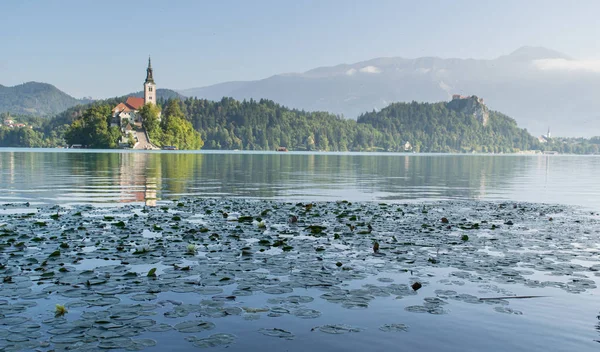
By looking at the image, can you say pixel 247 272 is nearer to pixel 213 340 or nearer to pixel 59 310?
pixel 213 340

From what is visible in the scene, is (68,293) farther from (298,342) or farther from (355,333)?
(355,333)

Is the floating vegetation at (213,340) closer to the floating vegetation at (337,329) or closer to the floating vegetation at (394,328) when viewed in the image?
the floating vegetation at (337,329)

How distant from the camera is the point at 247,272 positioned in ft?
35.8

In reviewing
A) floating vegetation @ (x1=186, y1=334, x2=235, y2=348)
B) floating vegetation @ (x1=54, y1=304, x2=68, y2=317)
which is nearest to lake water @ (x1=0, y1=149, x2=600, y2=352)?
floating vegetation @ (x1=186, y1=334, x2=235, y2=348)

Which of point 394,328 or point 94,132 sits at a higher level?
point 94,132

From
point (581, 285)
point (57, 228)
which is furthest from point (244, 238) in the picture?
point (581, 285)

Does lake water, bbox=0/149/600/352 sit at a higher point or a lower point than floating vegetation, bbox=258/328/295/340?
higher

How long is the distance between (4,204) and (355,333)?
69.7ft

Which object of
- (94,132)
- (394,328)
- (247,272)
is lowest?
(394,328)

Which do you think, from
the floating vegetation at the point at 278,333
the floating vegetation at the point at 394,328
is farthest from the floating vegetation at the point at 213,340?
the floating vegetation at the point at 394,328

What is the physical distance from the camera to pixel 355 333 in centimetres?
770

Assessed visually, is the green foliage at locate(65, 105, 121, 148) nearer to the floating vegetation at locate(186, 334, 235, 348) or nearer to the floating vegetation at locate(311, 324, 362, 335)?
the floating vegetation at locate(186, 334, 235, 348)

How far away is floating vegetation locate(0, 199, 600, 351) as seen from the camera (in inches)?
305

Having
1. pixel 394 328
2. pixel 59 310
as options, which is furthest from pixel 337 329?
pixel 59 310
